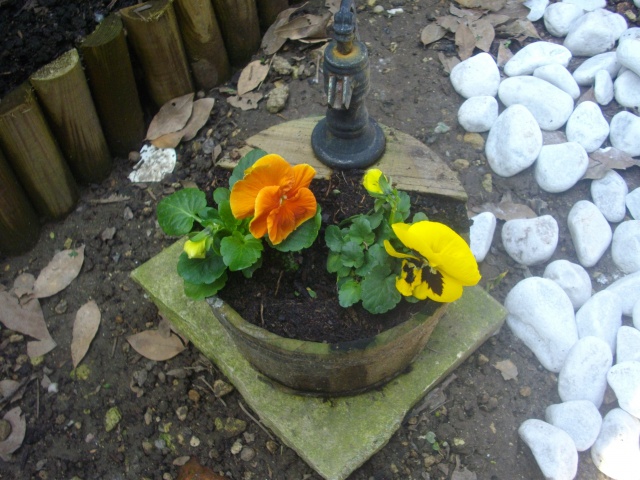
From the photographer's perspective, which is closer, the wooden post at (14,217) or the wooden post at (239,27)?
the wooden post at (14,217)

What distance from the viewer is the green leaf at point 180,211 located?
1.65 m

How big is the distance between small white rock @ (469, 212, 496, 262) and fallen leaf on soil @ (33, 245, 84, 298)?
145 cm

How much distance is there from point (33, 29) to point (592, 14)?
2283mm

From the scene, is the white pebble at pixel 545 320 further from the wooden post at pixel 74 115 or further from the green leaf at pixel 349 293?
the wooden post at pixel 74 115

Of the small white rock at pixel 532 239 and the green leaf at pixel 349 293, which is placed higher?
the green leaf at pixel 349 293

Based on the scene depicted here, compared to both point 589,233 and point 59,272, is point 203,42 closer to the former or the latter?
point 59,272

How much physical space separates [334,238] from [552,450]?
3.07 ft

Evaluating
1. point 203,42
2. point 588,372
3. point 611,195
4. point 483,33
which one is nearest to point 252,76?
point 203,42

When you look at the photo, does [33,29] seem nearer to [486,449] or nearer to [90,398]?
[90,398]

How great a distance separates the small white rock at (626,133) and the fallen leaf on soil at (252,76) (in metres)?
1.45

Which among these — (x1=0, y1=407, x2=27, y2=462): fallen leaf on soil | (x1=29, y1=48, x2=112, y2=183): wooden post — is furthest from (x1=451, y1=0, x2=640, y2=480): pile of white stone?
(x1=0, y1=407, x2=27, y2=462): fallen leaf on soil

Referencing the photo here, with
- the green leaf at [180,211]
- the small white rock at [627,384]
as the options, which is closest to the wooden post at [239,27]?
the green leaf at [180,211]

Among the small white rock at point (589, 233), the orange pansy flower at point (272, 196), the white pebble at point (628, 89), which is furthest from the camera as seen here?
the white pebble at point (628, 89)

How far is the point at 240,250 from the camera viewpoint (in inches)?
61.1
